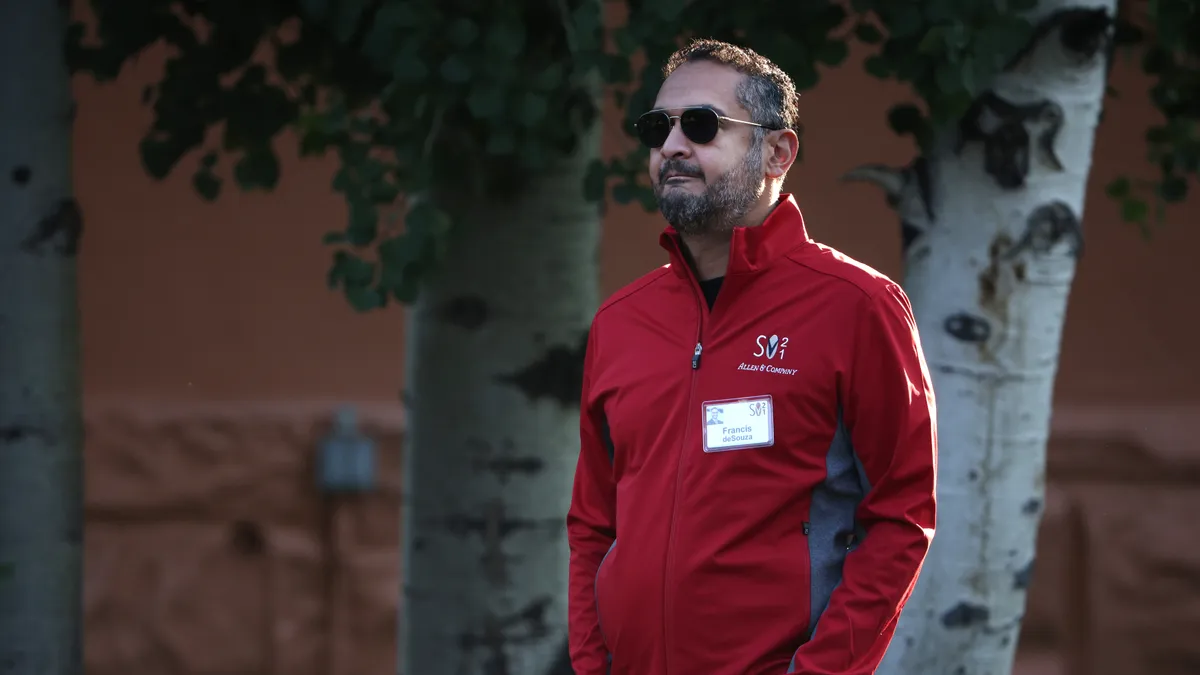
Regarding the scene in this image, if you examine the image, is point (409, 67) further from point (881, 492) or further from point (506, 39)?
point (881, 492)

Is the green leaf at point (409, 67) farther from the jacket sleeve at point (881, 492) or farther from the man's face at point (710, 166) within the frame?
the jacket sleeve at point (881, 492)

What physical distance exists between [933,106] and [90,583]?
12.7ft

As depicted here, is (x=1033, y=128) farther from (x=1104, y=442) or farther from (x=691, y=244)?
(x=1104, y=442)

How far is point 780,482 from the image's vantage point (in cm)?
205

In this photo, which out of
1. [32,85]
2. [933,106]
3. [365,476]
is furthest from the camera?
[365,476]

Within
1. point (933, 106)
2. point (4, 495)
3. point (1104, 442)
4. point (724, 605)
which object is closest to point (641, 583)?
point (724, 605)

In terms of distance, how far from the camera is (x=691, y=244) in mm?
2275

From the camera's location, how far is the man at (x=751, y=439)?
2043 millimetres

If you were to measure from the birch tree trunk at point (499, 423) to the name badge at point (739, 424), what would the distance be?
158cm

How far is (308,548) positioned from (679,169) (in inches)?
152

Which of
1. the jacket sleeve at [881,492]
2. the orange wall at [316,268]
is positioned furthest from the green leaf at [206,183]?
the jacket sleeve at [881,492]

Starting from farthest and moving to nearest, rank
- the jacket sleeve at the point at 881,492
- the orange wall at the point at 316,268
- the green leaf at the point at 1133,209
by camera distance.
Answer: the orange wall at the point at 316,268
the green leaf at the point at 1133,209
the jacket sleeve at the point at 881,492

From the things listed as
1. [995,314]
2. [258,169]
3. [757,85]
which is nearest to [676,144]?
[757,85]

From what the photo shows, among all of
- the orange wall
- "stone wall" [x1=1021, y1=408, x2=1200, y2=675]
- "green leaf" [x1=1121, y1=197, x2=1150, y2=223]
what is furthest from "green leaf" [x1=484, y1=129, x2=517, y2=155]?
"stone wall" [x1=1021, y1=408, x2=1200, y2=675]
